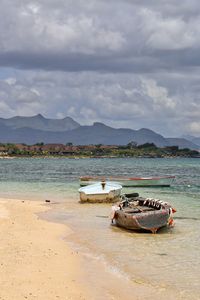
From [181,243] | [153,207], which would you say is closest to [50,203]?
[153,207]

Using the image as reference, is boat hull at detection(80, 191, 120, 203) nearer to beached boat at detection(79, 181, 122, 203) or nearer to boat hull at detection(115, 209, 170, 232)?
beached boat at detection(79, 181, 122, 203)

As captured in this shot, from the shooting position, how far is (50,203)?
37.3 metres

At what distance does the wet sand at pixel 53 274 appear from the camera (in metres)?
12.9

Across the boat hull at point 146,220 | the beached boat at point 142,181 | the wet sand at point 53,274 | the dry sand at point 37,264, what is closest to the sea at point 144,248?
the boat hull at point 146,220

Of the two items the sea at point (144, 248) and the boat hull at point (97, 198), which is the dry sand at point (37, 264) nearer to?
the sea at point (144, 248)

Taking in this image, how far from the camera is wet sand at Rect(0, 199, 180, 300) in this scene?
12883 mm

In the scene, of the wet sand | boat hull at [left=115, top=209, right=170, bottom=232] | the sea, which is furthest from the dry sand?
boat hull at [left=115, top=209, right=170, bottom=232]

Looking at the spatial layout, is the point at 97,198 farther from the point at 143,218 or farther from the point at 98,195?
the point at 143,218

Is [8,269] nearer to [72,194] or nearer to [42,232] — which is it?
[42,232]

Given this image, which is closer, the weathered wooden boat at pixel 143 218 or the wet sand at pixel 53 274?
the wet sand at pixel 53 274

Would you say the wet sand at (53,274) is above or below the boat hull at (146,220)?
below

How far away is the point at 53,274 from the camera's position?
581 inches

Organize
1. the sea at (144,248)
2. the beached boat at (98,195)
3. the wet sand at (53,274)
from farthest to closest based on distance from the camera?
the beached boat at (98,195) < the sea at (144,248) < the wet sand at (53,274)

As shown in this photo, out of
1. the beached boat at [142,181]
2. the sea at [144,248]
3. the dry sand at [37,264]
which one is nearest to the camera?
the dry sand at [37,264]
